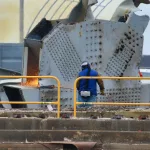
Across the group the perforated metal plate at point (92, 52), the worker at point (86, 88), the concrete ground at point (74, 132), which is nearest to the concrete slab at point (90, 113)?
the concrete ground at point (74, 132)

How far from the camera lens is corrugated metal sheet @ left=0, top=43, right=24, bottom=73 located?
3425 cm

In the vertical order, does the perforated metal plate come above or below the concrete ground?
above

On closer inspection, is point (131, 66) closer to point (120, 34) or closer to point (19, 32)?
point (120, 34)

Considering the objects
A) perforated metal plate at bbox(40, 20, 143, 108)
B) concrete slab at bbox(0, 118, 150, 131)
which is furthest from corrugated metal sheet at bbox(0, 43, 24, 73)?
concrete slab at bbox(0, 118, 150, 131)

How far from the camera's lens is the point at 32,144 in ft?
33.6

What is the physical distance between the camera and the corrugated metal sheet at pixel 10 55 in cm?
3425

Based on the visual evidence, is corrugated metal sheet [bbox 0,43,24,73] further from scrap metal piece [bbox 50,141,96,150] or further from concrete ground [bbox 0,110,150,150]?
scrap metal piece [bbox 50,141,96,150]

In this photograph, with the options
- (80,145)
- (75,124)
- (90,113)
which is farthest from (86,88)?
(80,145)

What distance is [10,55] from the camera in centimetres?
3528

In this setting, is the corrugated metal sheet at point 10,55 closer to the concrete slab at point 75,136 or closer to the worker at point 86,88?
the worker at point 86,88

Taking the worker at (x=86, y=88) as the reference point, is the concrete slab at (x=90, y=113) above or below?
below

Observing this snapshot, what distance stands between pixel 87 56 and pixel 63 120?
17.5 ft

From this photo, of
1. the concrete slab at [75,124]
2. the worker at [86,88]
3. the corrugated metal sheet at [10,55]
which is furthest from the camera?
the corrugated metal sheet at [10,55]

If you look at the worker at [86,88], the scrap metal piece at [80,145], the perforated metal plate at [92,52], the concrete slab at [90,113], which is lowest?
the scrap metal piece at [80,145]
